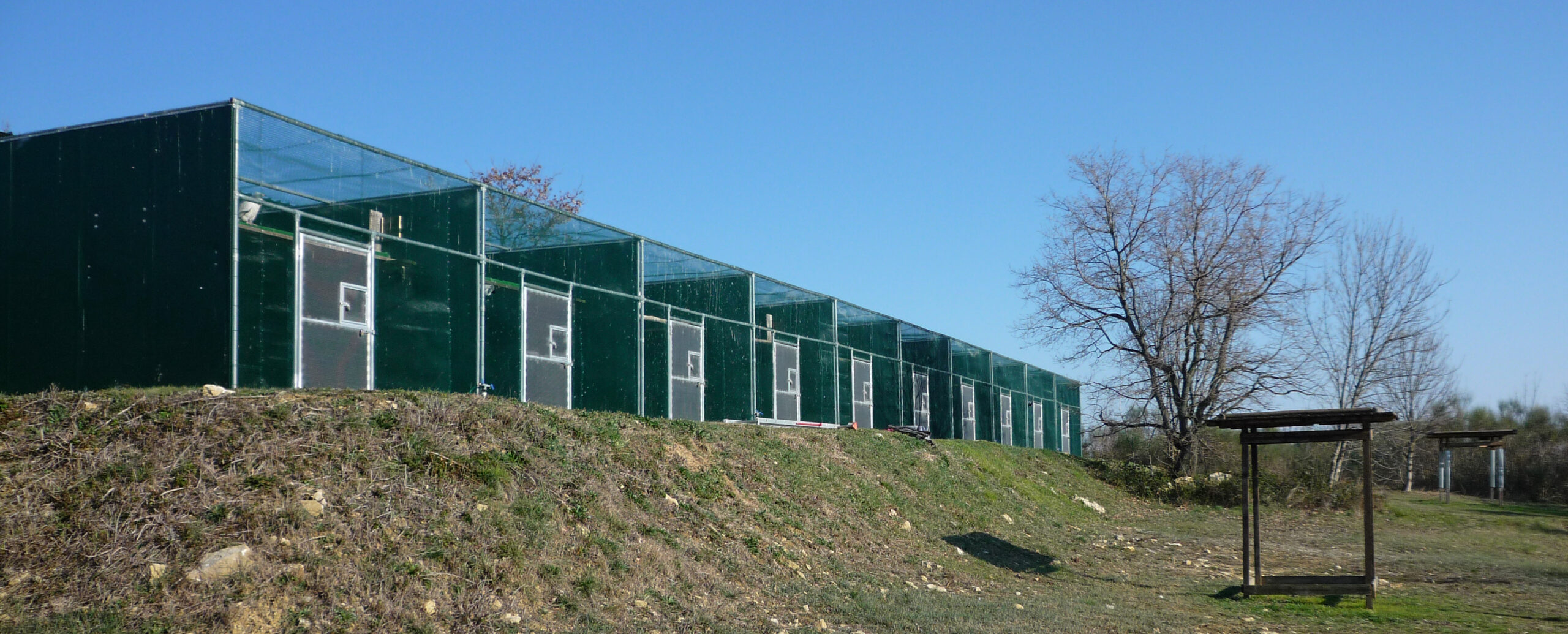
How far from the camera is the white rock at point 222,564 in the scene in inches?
263

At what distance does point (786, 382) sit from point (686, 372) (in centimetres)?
463

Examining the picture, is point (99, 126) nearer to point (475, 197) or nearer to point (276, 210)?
point (276, 210)

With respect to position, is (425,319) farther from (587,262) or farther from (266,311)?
(587,262)

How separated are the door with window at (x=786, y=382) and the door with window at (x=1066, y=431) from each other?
26048 millimetres

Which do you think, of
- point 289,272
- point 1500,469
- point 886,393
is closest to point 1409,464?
point 1500,469

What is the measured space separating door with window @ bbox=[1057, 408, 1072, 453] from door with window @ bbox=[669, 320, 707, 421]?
3066 cm

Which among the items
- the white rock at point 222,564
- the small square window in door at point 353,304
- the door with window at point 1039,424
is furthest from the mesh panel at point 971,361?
the white rock at point 222,564

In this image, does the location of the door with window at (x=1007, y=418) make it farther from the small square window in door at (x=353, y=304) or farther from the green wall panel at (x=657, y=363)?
the small square window in door at (x=353, y=304)

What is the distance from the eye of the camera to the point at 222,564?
22.3ft

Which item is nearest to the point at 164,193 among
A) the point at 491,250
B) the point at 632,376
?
the point at 491,250

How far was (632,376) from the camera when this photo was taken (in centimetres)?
1659

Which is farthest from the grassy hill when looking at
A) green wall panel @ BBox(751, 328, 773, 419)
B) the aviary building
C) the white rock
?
green wall panel @ BBox(751, 328, 773, 419)

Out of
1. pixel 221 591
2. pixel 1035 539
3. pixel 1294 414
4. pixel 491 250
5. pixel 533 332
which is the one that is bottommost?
pixel 1035 539

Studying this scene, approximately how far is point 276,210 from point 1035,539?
13289mm
